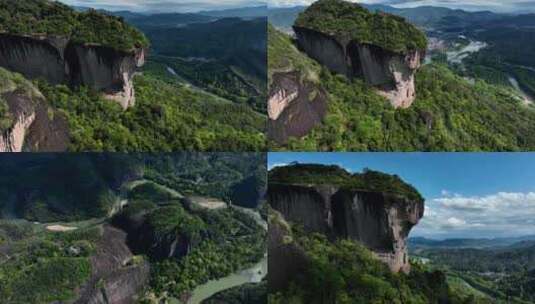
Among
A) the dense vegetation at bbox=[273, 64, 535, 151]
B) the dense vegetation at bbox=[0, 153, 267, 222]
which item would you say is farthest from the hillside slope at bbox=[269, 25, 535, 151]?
the dense vegetation at bbox=[0, 153, 267, 222]

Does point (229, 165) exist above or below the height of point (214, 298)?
above

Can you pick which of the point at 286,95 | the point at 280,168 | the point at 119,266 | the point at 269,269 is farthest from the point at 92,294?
the point at 286,95

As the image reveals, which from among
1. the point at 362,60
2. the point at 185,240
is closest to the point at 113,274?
the point at 185,240

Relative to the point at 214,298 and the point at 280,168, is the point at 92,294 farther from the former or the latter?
the point at 280,168

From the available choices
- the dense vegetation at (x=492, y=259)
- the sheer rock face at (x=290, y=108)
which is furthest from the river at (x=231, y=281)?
the dense vegetation at (x=492, y=259)

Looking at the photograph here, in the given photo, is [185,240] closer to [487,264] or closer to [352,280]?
[352,280]

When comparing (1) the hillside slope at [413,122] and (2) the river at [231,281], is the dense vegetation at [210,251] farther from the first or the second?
(1) the hillside slope at [413,122]

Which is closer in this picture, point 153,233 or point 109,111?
point 153,233
